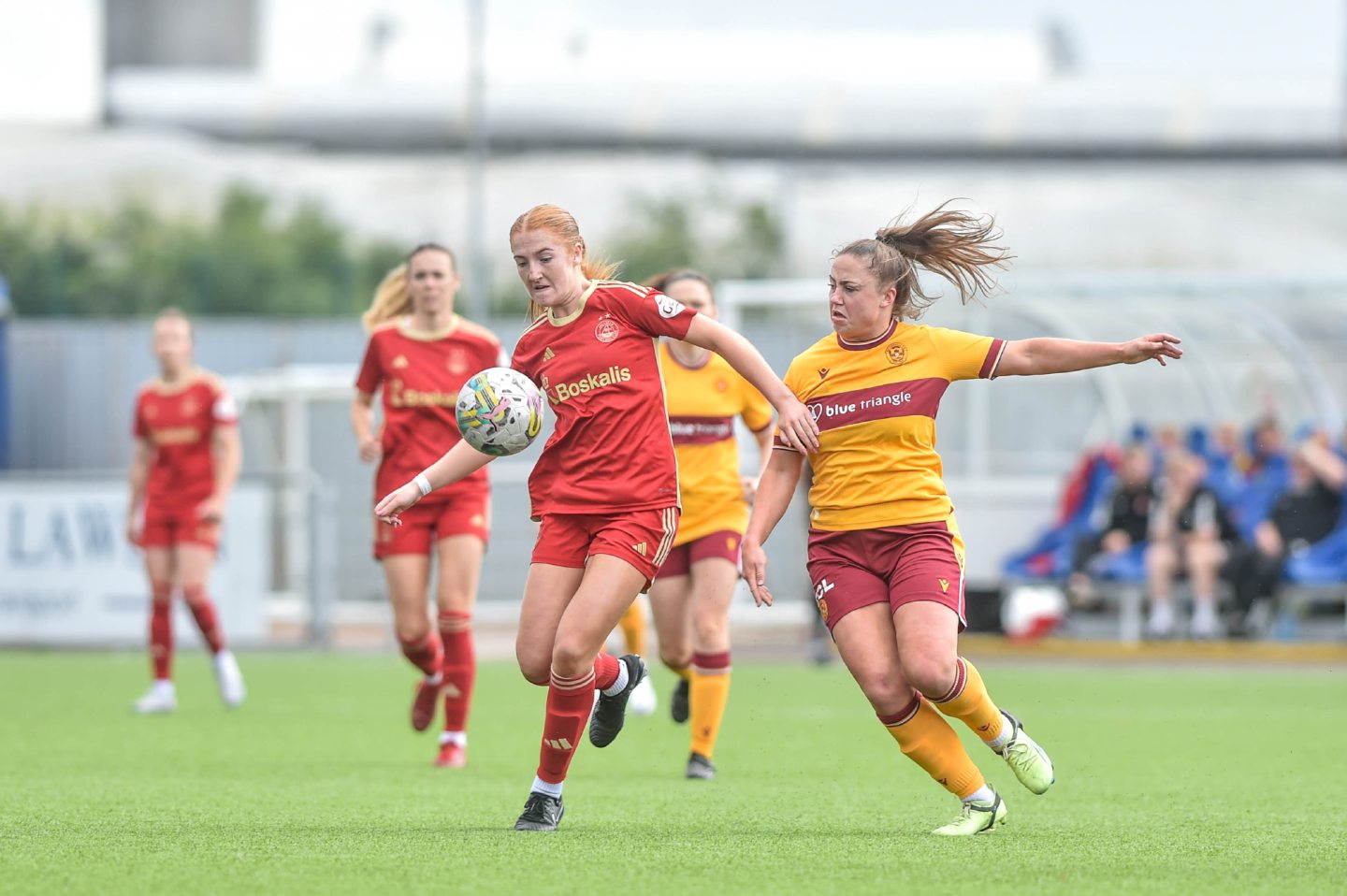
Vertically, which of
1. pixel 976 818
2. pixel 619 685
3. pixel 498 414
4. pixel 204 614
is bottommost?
pixel 204 614

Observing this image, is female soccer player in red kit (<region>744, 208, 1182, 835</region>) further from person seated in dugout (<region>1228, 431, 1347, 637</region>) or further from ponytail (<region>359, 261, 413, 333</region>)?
person seated in dugout (<region>1228, 431, 1347, 637</region>)

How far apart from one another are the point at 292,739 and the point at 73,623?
824 centimetres

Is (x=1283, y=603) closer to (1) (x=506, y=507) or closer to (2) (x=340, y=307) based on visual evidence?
(1) (x=506, y=507)

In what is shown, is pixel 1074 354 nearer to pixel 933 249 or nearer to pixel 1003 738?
pixel 933 249

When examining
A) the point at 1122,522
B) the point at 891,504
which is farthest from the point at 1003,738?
the point at 1122,522

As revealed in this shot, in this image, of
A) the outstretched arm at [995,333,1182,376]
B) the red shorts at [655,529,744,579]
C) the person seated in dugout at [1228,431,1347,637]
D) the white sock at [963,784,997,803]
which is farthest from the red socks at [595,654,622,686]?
the person seated in dugout at [1228,431,1347,637]

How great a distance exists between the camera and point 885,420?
6703 mm

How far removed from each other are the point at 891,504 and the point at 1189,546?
11.9 m

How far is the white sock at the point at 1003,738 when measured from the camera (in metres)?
6.75

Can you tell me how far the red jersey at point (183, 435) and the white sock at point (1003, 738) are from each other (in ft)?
22.1

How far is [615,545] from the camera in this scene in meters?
6.67

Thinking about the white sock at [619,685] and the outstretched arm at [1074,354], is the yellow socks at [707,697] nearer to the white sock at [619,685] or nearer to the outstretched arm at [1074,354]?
the white sock at [619,685]

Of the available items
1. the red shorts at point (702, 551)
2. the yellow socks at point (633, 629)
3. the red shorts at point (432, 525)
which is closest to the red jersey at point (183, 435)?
the yellow socks at point (633, 629)

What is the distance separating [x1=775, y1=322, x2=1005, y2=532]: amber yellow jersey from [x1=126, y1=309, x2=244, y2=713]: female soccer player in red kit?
6.25m
